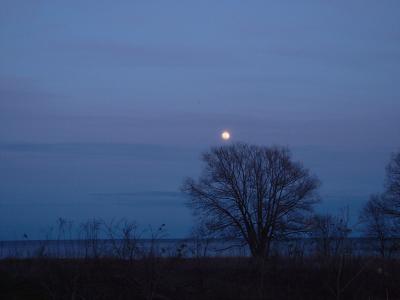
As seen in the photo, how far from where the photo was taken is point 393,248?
2680 cm

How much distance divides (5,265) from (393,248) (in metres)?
17.4

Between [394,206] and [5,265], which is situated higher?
[394,206]

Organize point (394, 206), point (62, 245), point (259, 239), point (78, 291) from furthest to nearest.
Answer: point (394, 206) → point (259, 239) → point (62, 245) → point (78, 291)

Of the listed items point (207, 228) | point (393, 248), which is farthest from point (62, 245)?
point (207, 228)

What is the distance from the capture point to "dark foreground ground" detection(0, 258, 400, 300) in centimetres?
1777

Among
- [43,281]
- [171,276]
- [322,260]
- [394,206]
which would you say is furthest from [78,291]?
[394,206]

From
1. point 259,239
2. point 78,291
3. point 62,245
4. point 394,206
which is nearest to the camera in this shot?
point 78,291

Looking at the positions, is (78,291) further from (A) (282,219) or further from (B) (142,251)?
(A) (282,219)

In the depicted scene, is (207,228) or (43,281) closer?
(43,281)

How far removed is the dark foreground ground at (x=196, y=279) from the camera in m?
17.8

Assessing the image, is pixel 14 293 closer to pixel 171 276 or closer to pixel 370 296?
pixel 171 276

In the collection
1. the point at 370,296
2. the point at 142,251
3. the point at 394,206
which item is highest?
the point at 394,206

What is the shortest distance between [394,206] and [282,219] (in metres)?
10.4

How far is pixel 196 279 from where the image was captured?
784 inches
